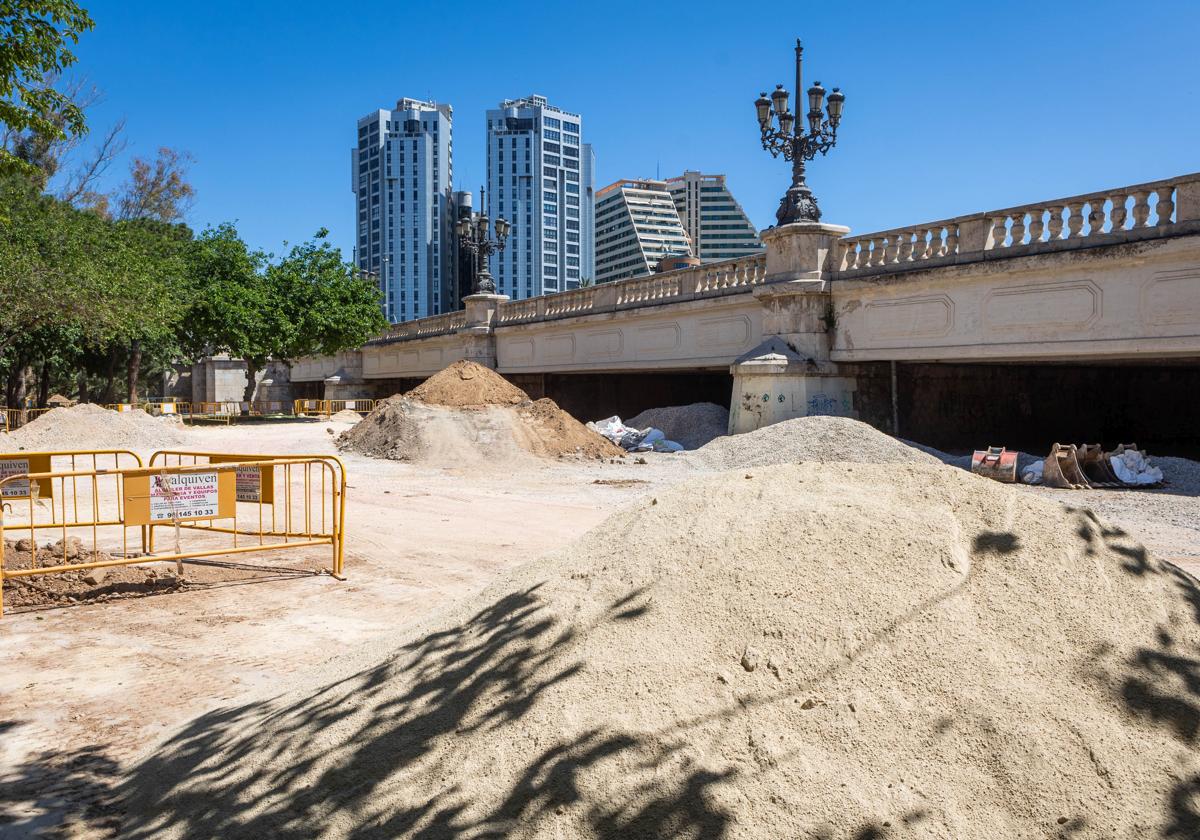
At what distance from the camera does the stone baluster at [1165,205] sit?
13984 mm

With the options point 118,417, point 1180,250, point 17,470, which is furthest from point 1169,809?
point 118,417

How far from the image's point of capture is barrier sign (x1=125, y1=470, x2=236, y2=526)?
7.98 m

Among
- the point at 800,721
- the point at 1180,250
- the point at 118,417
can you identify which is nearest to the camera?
the point at 800,721

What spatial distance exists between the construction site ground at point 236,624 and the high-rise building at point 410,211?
114596mm

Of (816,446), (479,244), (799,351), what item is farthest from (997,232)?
(479,244)

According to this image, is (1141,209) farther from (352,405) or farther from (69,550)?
(352,405)

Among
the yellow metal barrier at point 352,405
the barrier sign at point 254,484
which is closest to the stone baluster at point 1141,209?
the barrier sign at point 254,484

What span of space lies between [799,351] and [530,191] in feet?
371

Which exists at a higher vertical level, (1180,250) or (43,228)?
(43,228)

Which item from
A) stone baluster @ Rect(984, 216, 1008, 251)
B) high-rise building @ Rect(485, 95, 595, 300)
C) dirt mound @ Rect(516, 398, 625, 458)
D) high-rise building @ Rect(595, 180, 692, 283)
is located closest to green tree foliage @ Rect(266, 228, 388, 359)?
dirt mound @ Rect(516, 398, 625, 458)

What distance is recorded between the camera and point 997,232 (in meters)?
16.5

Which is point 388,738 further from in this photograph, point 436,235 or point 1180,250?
point 436,235

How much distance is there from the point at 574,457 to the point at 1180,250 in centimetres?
1221

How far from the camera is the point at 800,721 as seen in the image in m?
3.38
